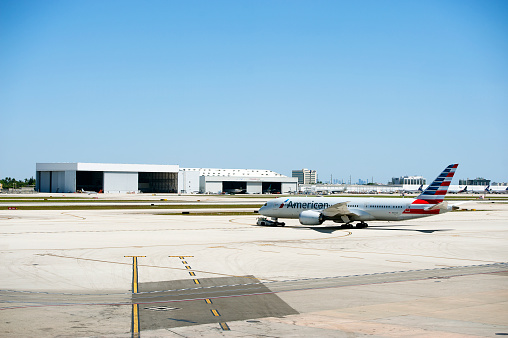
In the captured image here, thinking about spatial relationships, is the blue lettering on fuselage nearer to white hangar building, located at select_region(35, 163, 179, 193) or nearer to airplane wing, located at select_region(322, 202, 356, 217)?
airplane wing, located at select_region(322, 202, 356, 217)

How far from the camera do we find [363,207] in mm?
57406

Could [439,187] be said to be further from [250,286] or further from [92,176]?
[92,176]

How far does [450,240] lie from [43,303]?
117 feet

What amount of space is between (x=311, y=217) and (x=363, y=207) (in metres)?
6.30

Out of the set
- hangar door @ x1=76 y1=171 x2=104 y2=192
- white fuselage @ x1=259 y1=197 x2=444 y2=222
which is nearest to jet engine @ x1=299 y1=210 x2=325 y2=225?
white fuselage @ x1=259 y1=197 x2=444 y2=222

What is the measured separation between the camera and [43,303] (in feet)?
65.2

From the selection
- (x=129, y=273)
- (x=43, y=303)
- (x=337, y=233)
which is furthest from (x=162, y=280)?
(x=337, y=233)

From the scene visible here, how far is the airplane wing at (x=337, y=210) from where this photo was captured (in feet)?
183

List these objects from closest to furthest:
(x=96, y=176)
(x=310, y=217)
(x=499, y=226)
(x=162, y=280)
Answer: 1. (x=162, y=280)
2. (x=310, y=217)
3. (x=499, y=226)
4. (x=96, y=176)

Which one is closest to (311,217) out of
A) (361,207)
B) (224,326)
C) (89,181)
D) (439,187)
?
(361,207)

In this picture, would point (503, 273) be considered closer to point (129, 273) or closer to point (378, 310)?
point (378, 310)

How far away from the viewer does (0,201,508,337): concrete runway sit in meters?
16.6

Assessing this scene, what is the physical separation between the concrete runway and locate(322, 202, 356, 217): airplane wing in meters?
10.5

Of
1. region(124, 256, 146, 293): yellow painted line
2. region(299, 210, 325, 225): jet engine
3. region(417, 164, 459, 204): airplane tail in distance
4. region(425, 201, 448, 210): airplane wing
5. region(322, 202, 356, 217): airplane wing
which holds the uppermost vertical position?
region(417, 164, 459, 204): airplane tail in distance
